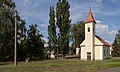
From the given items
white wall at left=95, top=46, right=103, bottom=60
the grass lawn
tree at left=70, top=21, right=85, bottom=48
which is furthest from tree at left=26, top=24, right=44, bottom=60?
the grass lawn

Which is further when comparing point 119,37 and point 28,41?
point 119,37

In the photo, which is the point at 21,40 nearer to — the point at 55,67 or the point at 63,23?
the point at 63,23

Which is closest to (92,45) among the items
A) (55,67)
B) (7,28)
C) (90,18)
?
(90,18)

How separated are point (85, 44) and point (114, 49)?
35780 millimetres

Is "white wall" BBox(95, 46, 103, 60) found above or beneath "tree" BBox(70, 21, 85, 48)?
beneath

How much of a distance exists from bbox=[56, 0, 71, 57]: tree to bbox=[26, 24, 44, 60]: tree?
7818 millimetres

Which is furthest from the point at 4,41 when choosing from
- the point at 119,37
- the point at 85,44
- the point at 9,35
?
the point at 119,37

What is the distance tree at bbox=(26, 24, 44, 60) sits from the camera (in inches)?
2653

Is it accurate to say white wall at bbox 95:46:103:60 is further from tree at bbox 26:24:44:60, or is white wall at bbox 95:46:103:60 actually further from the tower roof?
tree at bbox 26:24:44:60

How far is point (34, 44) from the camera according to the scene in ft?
224

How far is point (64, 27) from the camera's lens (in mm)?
63969

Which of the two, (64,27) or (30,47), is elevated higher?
(64,27)

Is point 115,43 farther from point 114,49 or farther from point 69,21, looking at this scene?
point 69,21

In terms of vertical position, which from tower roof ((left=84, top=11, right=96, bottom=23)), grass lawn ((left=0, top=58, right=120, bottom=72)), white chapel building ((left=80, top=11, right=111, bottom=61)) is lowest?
grass lawn ((left=0, top=58, right=120, bottom=72))
